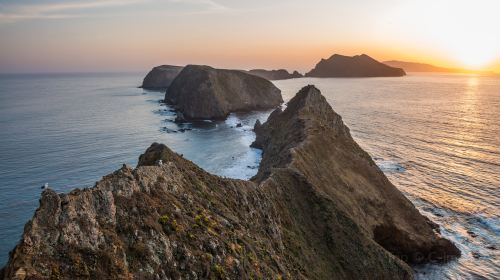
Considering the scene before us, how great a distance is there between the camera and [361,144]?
349 feet

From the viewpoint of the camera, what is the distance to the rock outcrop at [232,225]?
17.2 metres

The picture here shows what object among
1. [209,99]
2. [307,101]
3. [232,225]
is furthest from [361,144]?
[209,99]

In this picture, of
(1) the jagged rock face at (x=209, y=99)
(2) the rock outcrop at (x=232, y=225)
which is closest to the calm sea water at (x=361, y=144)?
(2) the rock outcrop at (x=232, y=225)

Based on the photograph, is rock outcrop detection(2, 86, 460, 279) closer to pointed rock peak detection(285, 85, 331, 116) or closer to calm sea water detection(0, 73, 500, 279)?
calm sea water detection(0, 73, 500, 279)

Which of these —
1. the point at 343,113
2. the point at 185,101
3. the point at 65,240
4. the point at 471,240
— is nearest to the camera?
the point at 65,240

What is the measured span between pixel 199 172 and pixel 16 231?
38.8 m

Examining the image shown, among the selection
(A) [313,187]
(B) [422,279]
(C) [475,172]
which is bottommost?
(B) [422,279]

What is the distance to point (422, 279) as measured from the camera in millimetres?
45688

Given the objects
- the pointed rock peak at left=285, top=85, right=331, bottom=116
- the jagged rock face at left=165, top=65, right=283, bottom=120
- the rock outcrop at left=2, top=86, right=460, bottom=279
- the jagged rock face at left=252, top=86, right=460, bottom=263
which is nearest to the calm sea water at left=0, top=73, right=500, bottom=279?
the jagged rock face at left=252, top=86, right=460, bottom=263

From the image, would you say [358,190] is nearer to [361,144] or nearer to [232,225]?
[232,225]

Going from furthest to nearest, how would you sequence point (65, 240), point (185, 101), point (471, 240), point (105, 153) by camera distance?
point (185, 101) → point (105, 153) → point (471, 240) → point (65, 240)

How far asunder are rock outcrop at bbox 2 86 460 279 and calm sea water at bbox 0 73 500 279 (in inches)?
342

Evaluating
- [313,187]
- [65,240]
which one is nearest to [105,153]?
[313,187]

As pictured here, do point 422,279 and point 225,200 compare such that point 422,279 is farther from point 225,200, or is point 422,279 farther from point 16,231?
point 16,231
